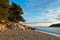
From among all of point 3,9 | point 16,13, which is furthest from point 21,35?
point 16,13

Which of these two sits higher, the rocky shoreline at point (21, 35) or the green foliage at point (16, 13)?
the green foliage at point (16, 13)

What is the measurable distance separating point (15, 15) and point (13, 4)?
202 inches

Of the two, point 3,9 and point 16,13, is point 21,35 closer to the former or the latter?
point 3,9

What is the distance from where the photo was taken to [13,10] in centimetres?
6694

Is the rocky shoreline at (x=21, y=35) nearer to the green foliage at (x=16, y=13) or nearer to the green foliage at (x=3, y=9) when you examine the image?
the green foliage at (x=3, y=9)

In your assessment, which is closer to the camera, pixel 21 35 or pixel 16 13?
pixel 21 35

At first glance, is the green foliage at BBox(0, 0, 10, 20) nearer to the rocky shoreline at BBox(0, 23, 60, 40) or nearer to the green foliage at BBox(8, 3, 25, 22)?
the rocky shoreline at BBox(0, 23, 60, 40)

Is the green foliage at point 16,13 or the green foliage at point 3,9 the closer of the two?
the green foliage at point 3,9

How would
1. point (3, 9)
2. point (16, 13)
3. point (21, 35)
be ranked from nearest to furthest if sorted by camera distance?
1. point (21, 35)
2. point (3, 9)
3. point (16, 13)

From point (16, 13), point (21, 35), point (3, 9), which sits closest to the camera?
point (21, 35)

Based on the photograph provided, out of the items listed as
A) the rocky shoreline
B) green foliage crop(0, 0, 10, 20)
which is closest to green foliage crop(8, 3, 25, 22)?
the rocky shoreline

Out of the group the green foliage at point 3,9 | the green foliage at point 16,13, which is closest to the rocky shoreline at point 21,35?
the green foliage at point 3,9

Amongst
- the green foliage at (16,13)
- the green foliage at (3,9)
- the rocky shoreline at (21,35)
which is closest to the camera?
the rocky shoreline at (21,35)

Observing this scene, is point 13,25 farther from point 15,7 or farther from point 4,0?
point 15,7
